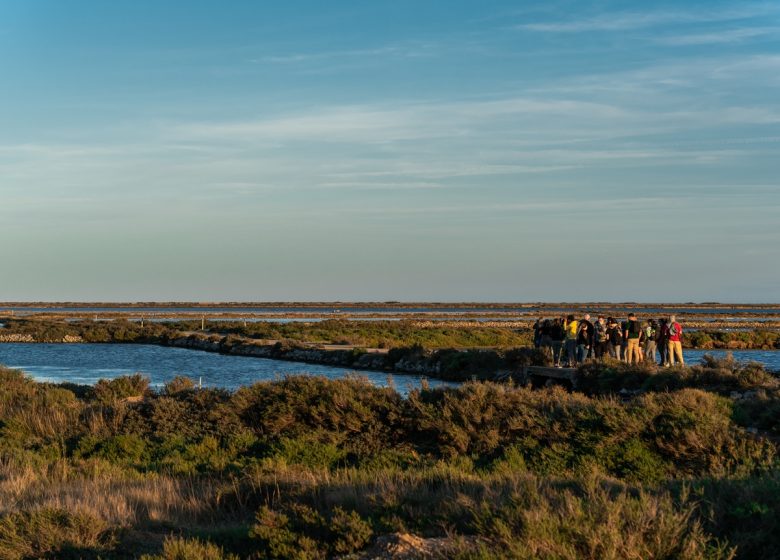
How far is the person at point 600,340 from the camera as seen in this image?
100 feet

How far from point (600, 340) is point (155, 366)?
25653 millimetres

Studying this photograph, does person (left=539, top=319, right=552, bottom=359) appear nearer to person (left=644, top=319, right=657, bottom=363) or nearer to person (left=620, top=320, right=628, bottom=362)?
person (left=620, top=320, right=628, bottom=362)

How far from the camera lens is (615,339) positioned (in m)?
31.2

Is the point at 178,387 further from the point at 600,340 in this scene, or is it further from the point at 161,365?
the point at 161,365

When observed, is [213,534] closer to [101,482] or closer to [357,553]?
[357,553]

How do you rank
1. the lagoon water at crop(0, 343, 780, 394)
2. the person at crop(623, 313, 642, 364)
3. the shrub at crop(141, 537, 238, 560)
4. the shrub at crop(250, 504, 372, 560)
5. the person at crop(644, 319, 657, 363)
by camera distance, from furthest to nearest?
1. the lagoon water at crop(0, 343, 780, 394)
2. the person at crop(644, 319, 657, 363)
3. the person at crop(623, 313, 642, 364)
4. the shrub at crop(250, 504, 372, 560)
5. the shrub at crop(141, 537, 238, 560)

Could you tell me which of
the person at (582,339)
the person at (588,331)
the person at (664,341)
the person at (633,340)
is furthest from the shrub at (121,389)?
the person at (664,341)

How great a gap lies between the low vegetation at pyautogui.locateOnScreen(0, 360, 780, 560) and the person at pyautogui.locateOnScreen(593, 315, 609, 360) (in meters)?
5.05

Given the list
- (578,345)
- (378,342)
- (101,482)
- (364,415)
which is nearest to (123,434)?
(364,415)

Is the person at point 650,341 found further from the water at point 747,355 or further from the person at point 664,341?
the water at point 747,355

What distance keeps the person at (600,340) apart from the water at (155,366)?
7361 mm

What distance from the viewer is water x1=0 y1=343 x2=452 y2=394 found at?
3803 cm

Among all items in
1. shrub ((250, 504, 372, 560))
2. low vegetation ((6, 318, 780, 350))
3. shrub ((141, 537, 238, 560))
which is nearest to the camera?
shrub ((141, 537, 238, 560))

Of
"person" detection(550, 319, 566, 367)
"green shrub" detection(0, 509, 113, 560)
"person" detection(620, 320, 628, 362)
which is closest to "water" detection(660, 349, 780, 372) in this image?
"person" detection(620, 320, 628, 362)
